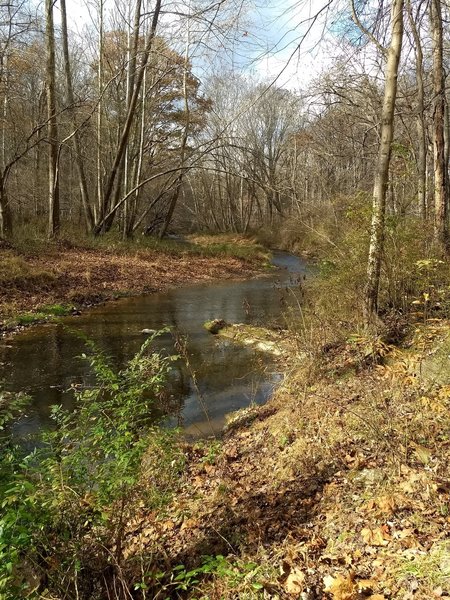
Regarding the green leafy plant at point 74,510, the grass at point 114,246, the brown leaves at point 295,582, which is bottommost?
the brown leaves at point 295,582

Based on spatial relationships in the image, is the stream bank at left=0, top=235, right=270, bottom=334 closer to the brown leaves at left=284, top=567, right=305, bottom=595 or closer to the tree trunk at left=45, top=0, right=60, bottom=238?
the tree trunk at left=45, top=0, right=60, bottom=238

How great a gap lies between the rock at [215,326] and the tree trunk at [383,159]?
5040 mm

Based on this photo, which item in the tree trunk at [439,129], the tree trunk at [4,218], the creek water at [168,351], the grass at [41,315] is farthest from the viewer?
the tree trunk at [4,218]

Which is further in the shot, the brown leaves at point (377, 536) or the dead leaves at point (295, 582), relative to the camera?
the brown leaves at point (377, 536)

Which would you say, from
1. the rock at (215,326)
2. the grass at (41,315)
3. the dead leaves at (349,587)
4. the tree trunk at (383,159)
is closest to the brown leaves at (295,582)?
the dead leaves at (349,587)

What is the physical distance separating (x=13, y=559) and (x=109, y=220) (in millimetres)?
20056

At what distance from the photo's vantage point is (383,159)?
5.75m

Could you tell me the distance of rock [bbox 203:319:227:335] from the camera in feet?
35.3

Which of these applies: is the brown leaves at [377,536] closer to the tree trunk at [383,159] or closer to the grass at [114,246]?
the tree trunk at [383,159]

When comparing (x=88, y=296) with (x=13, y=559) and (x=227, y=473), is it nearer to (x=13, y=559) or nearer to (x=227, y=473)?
(x=227, y=473)

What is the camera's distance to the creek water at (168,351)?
6.55 m

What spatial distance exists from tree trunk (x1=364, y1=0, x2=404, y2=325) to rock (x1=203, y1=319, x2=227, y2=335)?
5.04m

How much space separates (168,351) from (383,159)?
18.4ft

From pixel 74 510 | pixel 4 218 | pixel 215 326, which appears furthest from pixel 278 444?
pixel 4 218
